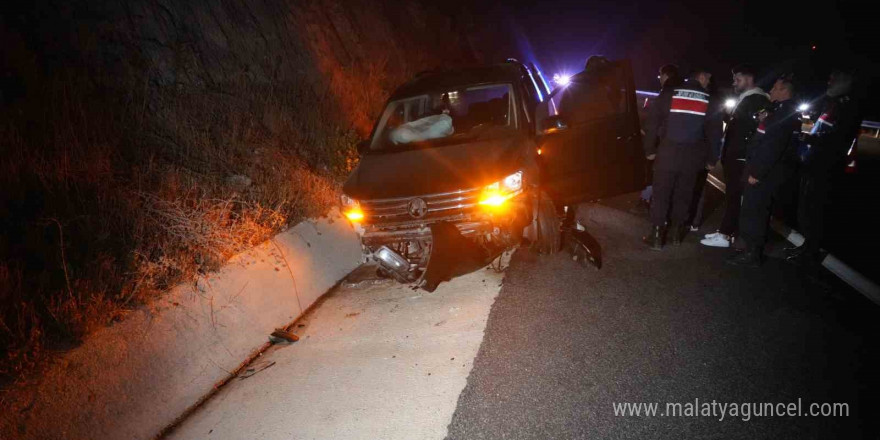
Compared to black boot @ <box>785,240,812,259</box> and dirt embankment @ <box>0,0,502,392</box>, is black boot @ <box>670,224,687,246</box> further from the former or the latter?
dirt embankment @ <box>0,0,502,392</box>

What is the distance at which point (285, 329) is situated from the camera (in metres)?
4.14

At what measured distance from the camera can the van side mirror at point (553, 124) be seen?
474 centimetres

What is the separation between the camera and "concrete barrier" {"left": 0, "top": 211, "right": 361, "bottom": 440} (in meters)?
2.66

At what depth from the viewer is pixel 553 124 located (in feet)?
15.6

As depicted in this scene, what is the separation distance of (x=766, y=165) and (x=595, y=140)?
1.94 metres

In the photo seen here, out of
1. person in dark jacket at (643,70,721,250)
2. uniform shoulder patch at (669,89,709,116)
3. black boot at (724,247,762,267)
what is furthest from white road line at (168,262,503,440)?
uniform shoulder patch at (669,89,709,116)

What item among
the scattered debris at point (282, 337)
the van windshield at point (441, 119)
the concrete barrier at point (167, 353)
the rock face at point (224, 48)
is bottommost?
the scattered debris at point (282, 337)

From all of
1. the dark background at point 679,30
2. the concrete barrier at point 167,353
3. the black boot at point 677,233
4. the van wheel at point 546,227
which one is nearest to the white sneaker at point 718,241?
the black boot at point 677,233

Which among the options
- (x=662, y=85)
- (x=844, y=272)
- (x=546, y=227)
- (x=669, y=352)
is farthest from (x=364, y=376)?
(x=662, y=85)

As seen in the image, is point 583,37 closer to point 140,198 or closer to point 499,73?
point 499,73

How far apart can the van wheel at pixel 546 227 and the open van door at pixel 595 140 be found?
0.85 metres

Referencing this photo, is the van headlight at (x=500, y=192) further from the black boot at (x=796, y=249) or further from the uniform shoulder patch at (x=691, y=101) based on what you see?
the black boot at (x=796, y=249)

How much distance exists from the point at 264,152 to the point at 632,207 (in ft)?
17.3

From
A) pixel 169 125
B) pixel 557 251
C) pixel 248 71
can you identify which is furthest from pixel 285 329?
pixel 248 71
